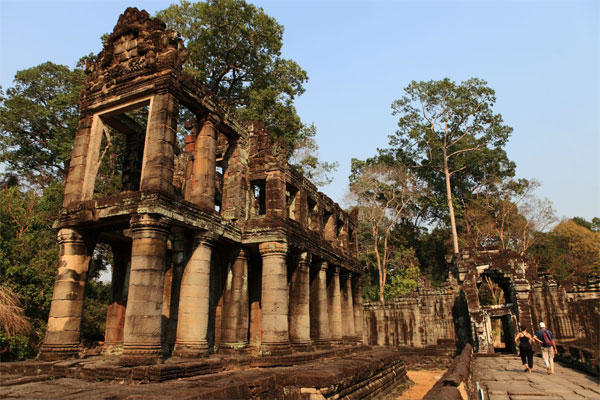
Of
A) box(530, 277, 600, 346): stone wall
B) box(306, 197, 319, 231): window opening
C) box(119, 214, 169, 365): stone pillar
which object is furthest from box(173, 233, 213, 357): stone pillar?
box(530, 277, 600, 346): stone wall

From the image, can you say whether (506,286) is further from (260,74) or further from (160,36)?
(160,36)

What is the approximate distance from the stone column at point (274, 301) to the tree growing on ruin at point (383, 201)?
20319 mm

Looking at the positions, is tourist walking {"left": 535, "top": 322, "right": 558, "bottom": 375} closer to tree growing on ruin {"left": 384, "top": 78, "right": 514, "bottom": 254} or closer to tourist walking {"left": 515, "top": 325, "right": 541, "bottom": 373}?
tourist walking {"left": 515, "top": 325, "right": 541, "bottom": 373}

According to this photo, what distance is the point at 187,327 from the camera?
9.40 meters

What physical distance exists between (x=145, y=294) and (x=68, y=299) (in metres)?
3.04

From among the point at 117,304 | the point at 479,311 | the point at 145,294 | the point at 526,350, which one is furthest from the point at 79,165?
the point at 479,311

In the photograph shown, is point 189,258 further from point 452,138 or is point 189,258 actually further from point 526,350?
point 452,138

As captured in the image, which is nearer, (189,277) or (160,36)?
(189,277)

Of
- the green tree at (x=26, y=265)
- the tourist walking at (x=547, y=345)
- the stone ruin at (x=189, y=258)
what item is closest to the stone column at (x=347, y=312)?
the stone ruin at (x=189, y=258)

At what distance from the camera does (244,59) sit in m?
22.9

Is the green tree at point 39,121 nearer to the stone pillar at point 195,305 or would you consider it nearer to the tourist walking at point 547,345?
the stone pillar at point 195,305

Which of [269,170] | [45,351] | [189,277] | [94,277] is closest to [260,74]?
[269,170]

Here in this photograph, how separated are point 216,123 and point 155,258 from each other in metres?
4.74

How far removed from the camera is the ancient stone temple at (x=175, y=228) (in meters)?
8.80
